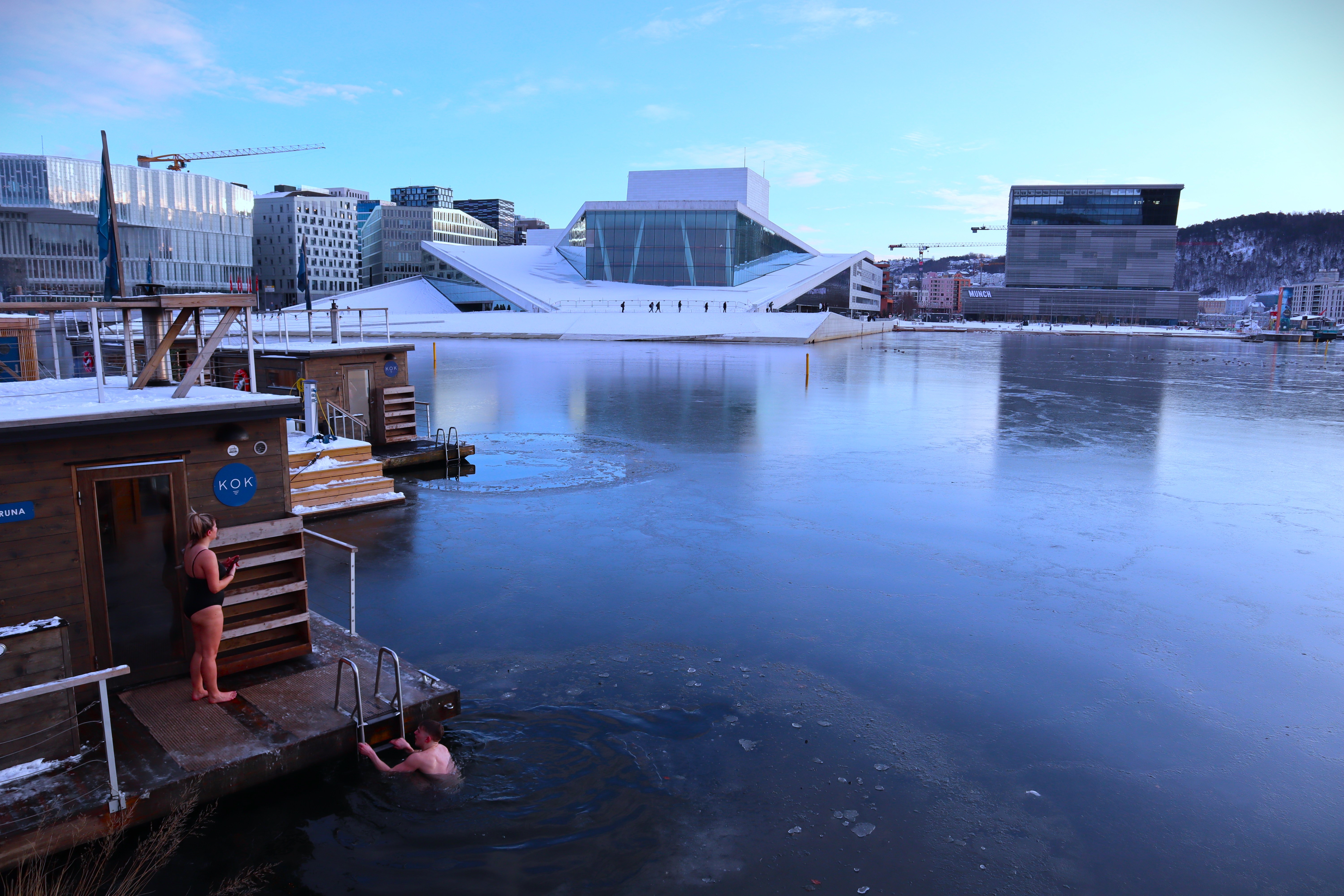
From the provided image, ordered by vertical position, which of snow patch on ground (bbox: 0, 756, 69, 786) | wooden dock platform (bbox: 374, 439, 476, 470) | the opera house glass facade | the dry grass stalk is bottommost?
the dry grass stalk

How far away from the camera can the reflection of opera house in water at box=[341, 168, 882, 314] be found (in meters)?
92.2

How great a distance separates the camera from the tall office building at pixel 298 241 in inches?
6250

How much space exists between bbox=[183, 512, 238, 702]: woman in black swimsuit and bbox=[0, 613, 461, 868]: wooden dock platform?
0.14 m

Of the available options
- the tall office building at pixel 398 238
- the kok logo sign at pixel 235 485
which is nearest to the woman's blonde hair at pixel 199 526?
the kok logo sign at pixel 235 485

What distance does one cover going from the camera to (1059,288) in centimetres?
17638

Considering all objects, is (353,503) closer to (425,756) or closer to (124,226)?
(425,756)

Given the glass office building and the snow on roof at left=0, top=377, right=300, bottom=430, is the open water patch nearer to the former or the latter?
the snow on roof at left=0, top=377, right=300, bottom=430

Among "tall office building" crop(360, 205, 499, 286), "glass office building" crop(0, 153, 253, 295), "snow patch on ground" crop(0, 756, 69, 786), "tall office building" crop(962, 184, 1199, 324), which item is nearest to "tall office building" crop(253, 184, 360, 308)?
"tall office building" crop(360, 205, 499, 286)

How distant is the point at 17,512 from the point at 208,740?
87.9 inches

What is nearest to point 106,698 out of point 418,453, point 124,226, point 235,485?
point 235,485

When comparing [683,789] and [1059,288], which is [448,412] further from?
[1059,288]

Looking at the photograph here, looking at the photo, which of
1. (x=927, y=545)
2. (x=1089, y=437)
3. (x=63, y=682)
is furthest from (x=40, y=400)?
(x=1089, y=437)

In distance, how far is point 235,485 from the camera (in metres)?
7.64

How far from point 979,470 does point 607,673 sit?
12263mm
